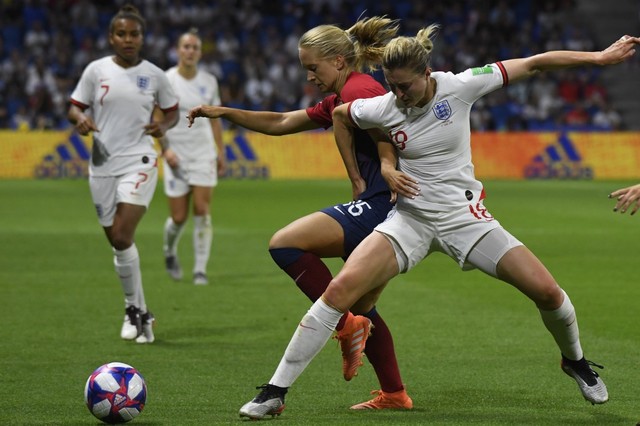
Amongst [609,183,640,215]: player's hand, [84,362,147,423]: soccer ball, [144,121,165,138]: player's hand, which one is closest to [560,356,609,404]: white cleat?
[609,183,640,215]: player's hand

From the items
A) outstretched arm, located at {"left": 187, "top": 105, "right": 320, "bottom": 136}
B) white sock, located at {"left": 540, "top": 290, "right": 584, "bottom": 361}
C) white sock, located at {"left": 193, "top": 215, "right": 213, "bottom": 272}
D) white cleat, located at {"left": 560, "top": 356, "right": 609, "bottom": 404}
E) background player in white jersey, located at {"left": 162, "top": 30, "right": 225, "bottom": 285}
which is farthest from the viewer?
background player in white jersey, located at {"left": 162, "top": 30, "right": 225, "bottom": 285}

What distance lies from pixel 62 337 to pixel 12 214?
11630 millimetres

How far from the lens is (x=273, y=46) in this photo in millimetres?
34750

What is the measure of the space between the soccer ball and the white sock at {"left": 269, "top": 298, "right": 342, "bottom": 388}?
2.38 ft

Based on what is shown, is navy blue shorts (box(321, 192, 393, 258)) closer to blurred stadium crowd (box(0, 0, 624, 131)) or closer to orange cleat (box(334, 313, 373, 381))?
orange cleat (box(334, 313, 373, 381))

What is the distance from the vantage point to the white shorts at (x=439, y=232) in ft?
20.0

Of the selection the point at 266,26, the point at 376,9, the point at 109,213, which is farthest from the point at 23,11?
the point at 109,213

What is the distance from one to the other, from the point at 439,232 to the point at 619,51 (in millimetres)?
1362

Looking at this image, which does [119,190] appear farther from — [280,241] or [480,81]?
[480,81]

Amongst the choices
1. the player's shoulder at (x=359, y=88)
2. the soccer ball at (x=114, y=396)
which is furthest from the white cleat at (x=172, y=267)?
the soccer ball at (x=114, y=396)

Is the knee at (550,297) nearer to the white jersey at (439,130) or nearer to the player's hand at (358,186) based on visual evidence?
the white jersey at (439,130)

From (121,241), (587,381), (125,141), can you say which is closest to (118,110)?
(125,141)

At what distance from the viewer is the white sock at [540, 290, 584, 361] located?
6176 millimetres

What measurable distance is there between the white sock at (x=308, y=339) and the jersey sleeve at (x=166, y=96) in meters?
3.97
